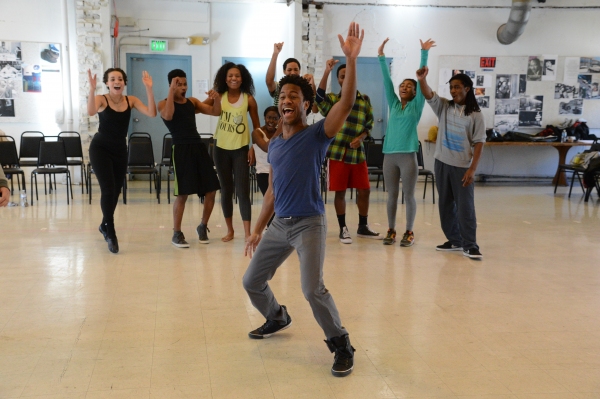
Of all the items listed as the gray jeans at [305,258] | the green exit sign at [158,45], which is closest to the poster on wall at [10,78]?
the green exit sign at [158,45]

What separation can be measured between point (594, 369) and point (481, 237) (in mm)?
3301

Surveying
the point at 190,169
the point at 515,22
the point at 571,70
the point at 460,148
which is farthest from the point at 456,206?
the point at 571,70

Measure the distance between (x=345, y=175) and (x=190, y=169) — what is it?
1447 millimetres

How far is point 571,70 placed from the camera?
11266mm

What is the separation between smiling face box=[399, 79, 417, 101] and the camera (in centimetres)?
554

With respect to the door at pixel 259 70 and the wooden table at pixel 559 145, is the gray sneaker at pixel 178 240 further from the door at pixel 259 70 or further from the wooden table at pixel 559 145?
the wooden table at pixel 559 145

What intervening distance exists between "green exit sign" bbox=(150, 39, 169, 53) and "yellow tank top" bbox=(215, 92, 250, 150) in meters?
5.41

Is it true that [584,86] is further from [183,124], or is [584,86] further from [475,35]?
[183,124]

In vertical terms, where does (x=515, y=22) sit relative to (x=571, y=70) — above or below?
above

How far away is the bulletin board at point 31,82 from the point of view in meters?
9.90

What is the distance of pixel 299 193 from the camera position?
286cm

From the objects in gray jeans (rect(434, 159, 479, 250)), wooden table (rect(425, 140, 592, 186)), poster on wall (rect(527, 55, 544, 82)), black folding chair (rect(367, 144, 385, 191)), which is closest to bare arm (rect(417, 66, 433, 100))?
gray jeans (rect(434, 159, 479, 250))

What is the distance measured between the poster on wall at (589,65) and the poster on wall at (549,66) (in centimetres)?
50

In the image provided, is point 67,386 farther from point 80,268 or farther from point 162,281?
point 80,268
